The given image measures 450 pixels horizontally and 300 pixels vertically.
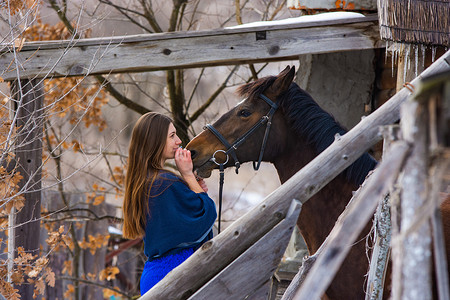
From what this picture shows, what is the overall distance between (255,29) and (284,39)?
0.24 metres

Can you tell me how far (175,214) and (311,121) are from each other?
111cm

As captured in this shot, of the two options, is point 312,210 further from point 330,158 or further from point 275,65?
point 275,65

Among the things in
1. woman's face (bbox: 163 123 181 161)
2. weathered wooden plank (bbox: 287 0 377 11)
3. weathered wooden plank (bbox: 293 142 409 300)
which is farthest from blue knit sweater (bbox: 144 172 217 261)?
weathered wooden plank (bbox: 287 0 377 11)

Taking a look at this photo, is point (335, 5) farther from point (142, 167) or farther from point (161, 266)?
point (161, 266)

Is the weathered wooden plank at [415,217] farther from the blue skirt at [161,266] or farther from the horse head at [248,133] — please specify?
the horse head at [248,133]

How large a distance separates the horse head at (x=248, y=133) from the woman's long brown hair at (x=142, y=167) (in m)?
0.53

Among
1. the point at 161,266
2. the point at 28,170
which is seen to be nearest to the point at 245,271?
the point at 161,266

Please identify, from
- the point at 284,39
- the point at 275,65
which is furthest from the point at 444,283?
the point at 275,65

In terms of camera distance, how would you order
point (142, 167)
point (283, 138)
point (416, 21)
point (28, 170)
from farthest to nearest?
1. point (28, 170)
2. point (416, 21)
3. point (283, 138)
4. point (142, 167)

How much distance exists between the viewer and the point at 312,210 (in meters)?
3.57

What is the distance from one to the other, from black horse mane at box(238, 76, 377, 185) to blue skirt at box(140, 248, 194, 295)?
3.39ft

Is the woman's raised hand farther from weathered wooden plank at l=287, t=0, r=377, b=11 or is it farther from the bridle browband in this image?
weathered wooden plank at l=287, t=0, r=377, b=11

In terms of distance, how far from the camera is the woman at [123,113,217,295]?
3.10 m

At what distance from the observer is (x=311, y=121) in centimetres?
368
